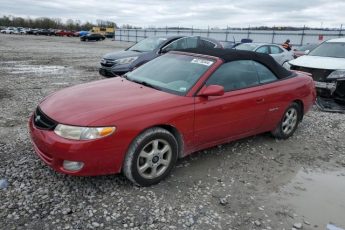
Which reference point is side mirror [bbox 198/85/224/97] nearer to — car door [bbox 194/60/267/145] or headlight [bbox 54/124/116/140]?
car door [bbox 194/60/267/145]

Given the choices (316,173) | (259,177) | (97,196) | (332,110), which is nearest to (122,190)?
(97,196)

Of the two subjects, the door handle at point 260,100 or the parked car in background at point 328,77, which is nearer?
the door handle at point 260,100

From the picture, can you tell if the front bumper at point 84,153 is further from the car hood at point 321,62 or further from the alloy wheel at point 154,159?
the car hood at point 321,62

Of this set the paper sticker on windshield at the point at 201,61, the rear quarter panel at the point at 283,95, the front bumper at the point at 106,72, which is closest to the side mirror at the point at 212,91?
the paper sticker on windshield at the point at 201,61

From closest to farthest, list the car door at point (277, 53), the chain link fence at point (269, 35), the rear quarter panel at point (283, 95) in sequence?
1. the rear quarter panel at point (283, 95)
2. the car door at point (277, 53)
3. the chain link fence at point (269, 35)

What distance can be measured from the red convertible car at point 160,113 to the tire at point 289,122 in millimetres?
70

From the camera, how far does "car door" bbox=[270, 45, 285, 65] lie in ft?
48.4

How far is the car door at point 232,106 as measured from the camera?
4.24m

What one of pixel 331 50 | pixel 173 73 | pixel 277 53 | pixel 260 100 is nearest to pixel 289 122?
pixel 260 100

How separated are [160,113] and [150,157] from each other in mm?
524

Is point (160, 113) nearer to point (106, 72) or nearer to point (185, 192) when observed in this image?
point (185, 192)

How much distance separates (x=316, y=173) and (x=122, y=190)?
272 cm

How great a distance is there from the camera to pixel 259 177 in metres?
4.38

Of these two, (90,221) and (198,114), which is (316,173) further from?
(90,221)
